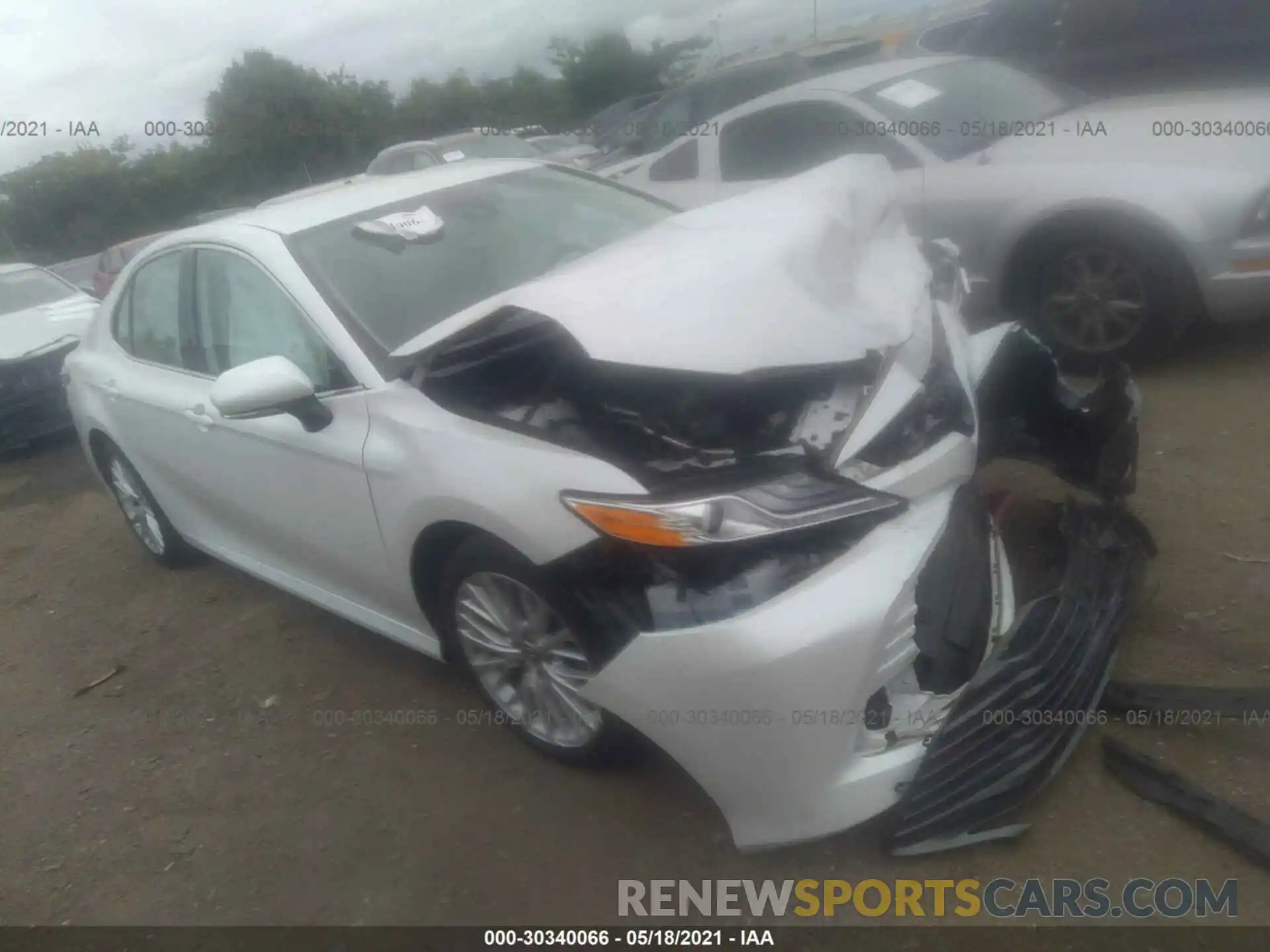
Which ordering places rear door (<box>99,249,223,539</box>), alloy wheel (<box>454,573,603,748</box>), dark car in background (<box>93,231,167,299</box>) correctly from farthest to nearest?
dark car in background (<box>93,231,167,299</box>), rear door (<box>99,249,223,539</box>), alloy wheel (<box>454,573,603,748</box>)

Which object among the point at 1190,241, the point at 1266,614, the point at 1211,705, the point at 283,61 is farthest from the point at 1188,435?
the point at 283,61

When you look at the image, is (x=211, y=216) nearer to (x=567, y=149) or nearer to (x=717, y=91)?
(x=567, y=149)

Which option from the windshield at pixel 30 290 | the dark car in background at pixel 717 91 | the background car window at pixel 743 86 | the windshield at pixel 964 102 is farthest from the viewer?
the windshield at pixel 30 290

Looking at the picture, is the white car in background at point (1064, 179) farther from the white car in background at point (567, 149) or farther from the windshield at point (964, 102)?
the white car in background at point (567, 149)

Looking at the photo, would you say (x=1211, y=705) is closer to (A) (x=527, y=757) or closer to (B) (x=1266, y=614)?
(B) (x=1266, y=614)

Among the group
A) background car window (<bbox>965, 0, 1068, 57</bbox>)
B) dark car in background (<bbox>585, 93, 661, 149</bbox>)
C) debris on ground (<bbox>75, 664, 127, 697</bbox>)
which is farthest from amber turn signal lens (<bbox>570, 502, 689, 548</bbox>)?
dark car in background (<bbox>585, 93, 661, 149</bbox>)

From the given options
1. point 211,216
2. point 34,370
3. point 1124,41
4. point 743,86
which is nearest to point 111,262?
point 211,216

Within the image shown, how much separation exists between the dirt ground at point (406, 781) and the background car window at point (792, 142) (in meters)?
1.93

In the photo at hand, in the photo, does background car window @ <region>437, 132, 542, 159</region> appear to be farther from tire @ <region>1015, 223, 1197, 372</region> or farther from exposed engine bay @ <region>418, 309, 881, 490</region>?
exposed engine bay @ <region>418, 309, 881, 490</region>

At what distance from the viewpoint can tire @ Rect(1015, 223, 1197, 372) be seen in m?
4.20

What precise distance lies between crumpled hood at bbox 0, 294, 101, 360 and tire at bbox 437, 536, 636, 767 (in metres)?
6.13

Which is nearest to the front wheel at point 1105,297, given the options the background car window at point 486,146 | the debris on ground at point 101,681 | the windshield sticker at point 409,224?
the windshield sticker at point 409,224

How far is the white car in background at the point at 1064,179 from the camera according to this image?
4070 mm

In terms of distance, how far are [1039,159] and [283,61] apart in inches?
1096
